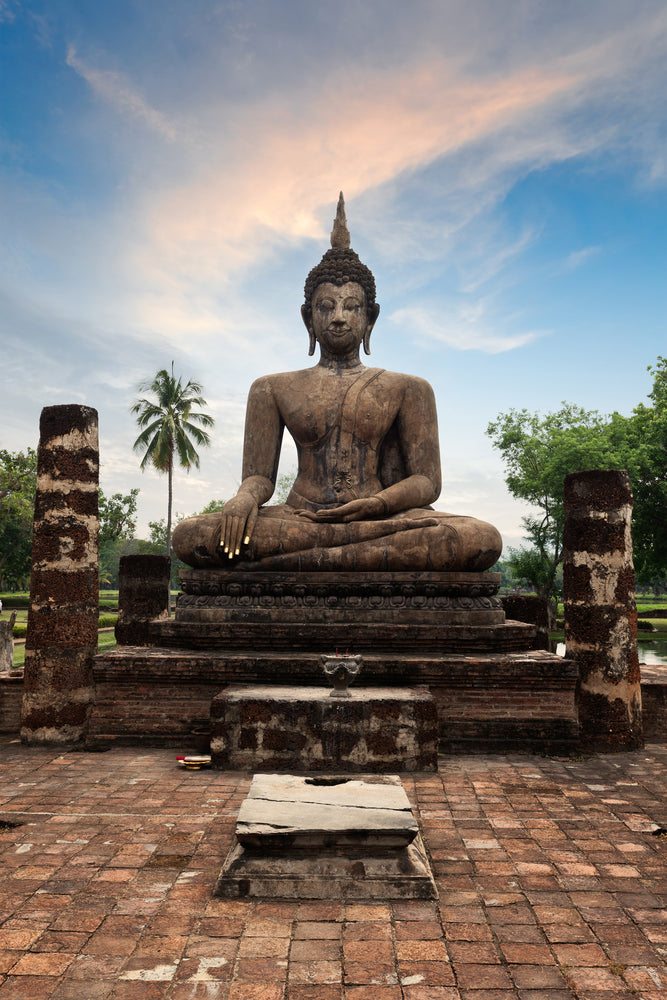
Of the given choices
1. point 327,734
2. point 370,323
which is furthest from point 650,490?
point 327,734

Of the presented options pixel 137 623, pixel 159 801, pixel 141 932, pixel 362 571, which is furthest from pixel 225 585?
pixel 141 932

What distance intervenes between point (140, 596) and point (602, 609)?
6.94 meters

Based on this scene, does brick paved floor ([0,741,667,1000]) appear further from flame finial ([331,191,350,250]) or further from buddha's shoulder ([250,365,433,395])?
flame finial ([331,191,350,250])

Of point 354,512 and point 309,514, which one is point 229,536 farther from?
point 354,512

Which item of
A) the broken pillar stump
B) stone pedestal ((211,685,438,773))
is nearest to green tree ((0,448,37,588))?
the broken pillar stump

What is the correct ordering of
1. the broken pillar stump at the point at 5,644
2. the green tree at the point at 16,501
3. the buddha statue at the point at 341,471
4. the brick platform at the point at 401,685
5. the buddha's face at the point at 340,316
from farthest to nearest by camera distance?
the green tree at the point at 16,501
the broken pillar stump at the point at 5,644
the buddha's face at the point at 340,316
the buddha statue at the point at 341,471
the brick platform at the point at 401,685

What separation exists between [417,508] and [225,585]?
235 cm

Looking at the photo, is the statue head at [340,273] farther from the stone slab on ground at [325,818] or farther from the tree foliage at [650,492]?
the tree foliage at [650,492]

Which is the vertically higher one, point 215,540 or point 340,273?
point 340,273

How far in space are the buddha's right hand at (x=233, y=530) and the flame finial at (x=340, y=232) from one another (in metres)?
3.97

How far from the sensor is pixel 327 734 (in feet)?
17.8

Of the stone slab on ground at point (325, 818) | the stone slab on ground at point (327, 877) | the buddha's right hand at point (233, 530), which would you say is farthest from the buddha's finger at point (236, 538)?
the stone slab on ground at point (327, 877)

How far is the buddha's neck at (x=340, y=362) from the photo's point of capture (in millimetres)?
9289

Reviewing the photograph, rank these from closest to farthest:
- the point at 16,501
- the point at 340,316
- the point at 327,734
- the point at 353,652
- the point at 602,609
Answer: the point at 327,734, the point at 602,609, the point at 353,652, the point at 340,316, the point at 16,501
